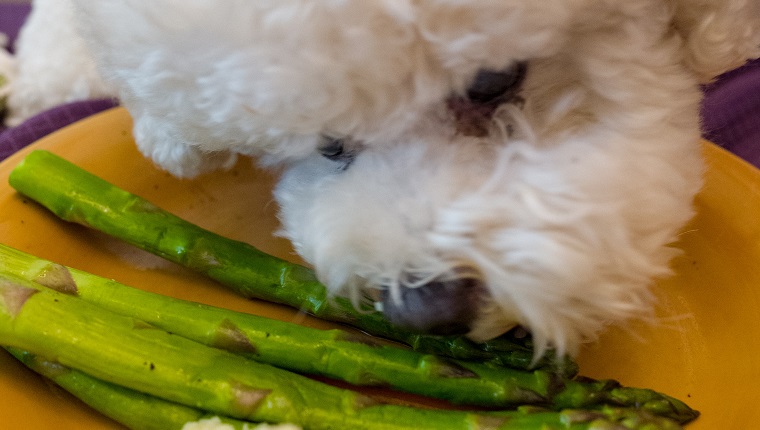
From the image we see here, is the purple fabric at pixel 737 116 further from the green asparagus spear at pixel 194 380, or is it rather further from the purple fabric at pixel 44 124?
the purple fabric at pixel 44 124

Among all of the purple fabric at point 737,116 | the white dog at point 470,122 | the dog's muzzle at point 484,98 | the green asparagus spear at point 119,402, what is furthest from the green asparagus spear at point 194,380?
the purple fabric at point 737,116

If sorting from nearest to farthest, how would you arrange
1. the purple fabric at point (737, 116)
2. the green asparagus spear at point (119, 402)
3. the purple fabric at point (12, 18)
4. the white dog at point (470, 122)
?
the white dog at point (470, 122) → the green asparagus spear at point (119, 402) → the purple fabric at point (737, 116) → the purple fabric at point (12, 18)

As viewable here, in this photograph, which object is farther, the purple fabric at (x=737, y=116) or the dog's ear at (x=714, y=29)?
the purple fabric at (x=737, y=116)

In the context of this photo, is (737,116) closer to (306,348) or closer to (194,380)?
(306,348)

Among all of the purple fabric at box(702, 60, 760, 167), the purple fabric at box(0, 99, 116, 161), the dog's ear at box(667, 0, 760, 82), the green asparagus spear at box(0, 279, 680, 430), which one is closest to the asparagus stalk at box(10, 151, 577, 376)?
the green asparagus spear at box(0, 279, 680, 430)

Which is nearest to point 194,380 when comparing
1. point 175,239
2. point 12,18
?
point 175,239

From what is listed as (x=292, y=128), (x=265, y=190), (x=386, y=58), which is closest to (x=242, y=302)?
(x=265, y=190)
